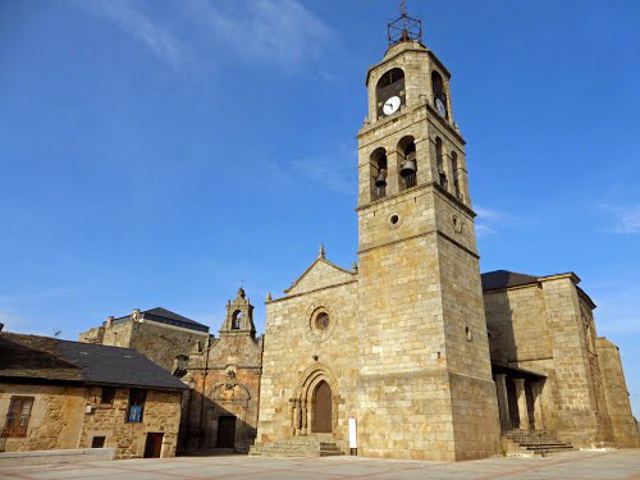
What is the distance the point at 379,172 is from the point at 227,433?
1636cm

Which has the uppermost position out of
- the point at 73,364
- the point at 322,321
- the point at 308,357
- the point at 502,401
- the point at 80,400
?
the point at 322,321

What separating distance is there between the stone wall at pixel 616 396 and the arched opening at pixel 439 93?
14.6 m

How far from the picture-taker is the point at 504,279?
23.5 meters

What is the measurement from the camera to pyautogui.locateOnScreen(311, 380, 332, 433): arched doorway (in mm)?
16938

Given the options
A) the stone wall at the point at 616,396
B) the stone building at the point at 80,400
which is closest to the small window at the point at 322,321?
the stone building at the point at 80,400

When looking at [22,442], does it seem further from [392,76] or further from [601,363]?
[601,363]

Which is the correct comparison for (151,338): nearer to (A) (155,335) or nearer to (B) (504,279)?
(A) (155,335)

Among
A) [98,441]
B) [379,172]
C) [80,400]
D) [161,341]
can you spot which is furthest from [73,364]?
[161,341]

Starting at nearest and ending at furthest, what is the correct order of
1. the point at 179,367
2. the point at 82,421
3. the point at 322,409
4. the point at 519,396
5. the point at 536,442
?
the point at 536,442 → the point at 82,421 → the point at 322,409 → the point at 519,396 → the point at 179,367

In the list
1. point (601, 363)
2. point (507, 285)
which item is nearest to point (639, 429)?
point (601, 363)

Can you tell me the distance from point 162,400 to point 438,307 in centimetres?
1226

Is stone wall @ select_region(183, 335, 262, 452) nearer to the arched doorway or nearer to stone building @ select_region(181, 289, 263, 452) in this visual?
stone building @ select_region(181, 289, 263, 452)

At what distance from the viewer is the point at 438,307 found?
14023 millimetres

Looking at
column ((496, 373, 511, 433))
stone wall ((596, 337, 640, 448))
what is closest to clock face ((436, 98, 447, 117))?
column ((496, 373, 511, 433))
